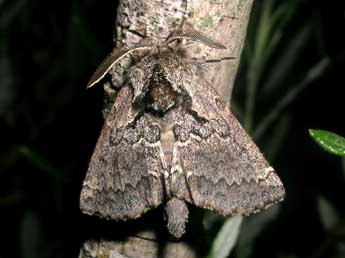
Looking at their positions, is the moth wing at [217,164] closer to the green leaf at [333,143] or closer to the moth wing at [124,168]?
the moth wing at [124,168]

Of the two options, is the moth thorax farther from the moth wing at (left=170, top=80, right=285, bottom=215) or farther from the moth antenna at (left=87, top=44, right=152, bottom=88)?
the moth antenna at (left=87, top=44, right=152, bottom=88)

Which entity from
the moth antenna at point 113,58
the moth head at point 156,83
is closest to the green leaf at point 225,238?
the moth head at point 156,83

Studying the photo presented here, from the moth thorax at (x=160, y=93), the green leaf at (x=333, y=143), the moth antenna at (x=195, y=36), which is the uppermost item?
the moth antenna at (x=195, y=36)

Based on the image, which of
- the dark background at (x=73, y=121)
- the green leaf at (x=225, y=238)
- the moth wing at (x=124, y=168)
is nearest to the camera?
the moth wing at (x=124, y=168)

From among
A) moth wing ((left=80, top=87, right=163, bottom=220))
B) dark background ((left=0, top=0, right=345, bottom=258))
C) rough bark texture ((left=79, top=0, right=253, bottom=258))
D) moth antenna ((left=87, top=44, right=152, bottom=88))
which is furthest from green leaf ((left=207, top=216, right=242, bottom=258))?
dark background ((left=0, top=0, right=345, bottom=258))

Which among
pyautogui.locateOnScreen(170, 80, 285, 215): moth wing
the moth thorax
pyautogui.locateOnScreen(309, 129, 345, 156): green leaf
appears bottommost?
pyautogui.locateOnScreen(170, 80, 285, 215): moth wing

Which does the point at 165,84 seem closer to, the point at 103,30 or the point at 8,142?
the point at 103,30

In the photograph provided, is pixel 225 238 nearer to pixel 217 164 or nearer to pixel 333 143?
pixel 217 164

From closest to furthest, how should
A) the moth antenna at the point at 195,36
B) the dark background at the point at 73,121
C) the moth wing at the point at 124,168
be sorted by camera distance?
the moth antenna at the point at 195,36 → the moth wing at the point at 124,168 → the dark background at the point at 73,121
